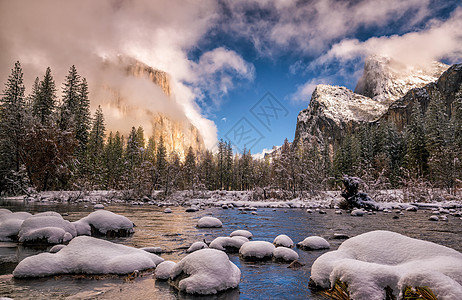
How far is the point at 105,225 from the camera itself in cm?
872

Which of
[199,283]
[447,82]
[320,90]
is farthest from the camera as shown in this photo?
[320,90]

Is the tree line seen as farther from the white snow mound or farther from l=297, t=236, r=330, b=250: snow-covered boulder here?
l=297, t=236, r=330, b=250: snow-covered boulder

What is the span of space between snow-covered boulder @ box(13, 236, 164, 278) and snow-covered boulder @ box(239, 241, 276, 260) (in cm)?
220

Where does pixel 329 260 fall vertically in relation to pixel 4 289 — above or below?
above

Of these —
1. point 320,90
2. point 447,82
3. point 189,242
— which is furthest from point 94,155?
point 320,90

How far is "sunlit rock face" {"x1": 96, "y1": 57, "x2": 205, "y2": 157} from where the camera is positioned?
144 m

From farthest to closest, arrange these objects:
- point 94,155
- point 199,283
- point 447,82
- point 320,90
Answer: point 320,90 → point 447,82 → point 94,155 → point 199,283

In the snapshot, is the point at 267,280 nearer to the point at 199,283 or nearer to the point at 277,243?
the point at 199,283

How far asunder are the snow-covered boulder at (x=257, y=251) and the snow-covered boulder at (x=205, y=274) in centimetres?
160

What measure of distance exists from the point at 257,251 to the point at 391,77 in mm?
202391

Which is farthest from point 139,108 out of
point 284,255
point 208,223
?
point 284,255

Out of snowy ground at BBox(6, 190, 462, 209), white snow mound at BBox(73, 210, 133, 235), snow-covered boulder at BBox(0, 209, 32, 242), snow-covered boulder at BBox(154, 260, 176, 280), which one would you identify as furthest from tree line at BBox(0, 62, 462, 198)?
snow-covered boulder at BBox(154, 260, 176, 280)

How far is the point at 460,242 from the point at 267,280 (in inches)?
290

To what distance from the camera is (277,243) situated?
7.66 metres
